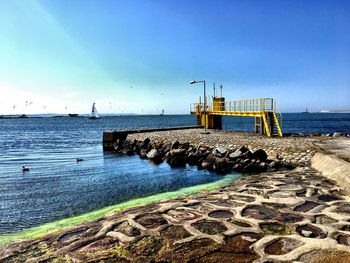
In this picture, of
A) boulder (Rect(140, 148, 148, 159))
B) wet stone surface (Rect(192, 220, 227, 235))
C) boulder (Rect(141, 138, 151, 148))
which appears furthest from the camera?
boulder (Rect(141, 138, 151, 148))

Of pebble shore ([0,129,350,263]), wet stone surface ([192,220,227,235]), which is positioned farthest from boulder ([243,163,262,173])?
wet stone surface ([192,220,227,235])

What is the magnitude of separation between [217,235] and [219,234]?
7cm

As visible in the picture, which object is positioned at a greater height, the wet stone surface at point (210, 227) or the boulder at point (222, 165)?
the wet stone surface at point (210, 227)

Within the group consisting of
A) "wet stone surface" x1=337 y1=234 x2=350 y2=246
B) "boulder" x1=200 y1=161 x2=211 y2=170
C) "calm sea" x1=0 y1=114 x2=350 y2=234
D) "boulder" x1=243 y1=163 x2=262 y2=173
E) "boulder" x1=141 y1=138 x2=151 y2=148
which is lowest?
"calm sea" x1=0 y1=114 x2=350 y2=234

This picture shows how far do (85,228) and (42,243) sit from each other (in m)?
0.94

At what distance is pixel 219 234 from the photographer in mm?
5566

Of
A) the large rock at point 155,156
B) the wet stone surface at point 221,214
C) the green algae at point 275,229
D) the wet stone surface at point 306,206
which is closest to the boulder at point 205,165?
the large rock at point 155,156

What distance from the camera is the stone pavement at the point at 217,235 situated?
478 centimetres

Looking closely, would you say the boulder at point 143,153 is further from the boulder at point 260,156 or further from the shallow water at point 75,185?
the boulder at point 260,156

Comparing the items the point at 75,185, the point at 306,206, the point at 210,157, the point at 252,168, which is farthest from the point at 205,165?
the point at 306,206

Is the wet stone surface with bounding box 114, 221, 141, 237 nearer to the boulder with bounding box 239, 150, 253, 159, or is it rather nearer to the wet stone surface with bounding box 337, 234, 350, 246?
the wet stone surface with bounding box 337, 234, 350, 246

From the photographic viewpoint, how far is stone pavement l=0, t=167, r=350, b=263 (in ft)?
15.7

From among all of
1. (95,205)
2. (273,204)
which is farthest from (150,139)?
(273,204)

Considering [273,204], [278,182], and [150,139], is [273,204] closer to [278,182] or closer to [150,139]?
[278,182]
